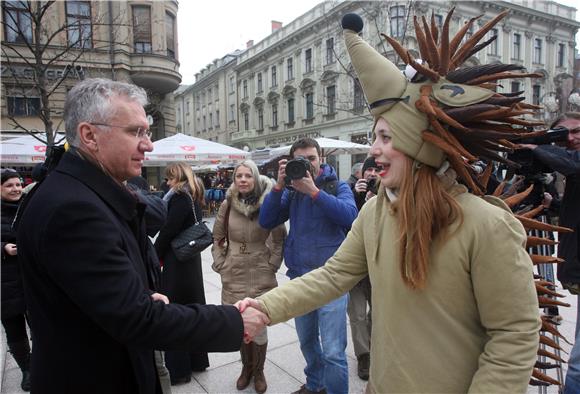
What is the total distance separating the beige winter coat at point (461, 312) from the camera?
1205 mm

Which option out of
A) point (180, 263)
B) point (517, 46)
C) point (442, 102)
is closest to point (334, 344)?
point (180, 263)

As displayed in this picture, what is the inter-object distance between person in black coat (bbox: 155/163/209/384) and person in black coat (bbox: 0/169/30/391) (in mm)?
1168

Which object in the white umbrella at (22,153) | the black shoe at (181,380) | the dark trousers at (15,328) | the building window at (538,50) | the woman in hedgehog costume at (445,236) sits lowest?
the black shoe at (181,380)

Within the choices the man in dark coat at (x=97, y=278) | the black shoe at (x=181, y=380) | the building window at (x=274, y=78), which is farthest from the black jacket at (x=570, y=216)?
the building window at (x=274, y=78)

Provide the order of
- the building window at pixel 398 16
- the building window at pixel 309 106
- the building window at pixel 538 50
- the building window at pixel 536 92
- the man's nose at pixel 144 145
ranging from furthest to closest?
the building window at pixel 309 106 → the building window at pixel 536 92 → the building window at pixel 538 50 → the building window at pixel 398 16 → the man's nose at pixel 144 145

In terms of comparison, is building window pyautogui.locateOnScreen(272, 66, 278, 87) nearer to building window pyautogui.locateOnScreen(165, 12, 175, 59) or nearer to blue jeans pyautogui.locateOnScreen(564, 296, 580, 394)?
building window pyautogui.locateOnScreen(165, 12, 175, 59)

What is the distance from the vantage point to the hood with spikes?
4.25ft

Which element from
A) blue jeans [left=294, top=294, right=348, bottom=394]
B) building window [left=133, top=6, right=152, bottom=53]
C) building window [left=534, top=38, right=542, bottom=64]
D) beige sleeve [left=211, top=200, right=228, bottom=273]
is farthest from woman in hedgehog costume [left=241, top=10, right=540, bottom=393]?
building window [left=534, top=38, right=542, bottom=64]

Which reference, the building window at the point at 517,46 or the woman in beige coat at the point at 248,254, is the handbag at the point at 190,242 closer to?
the woman in beige coat at the point at 248,254

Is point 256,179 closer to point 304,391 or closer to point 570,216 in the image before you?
point 304,391

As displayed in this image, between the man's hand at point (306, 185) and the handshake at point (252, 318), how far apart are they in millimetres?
1149

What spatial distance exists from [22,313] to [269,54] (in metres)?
35.5

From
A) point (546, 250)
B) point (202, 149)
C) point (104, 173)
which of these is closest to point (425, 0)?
point (202, 149)

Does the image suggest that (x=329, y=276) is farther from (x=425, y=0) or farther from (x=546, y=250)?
(x=425, y=0)
